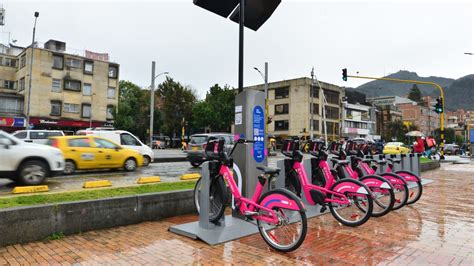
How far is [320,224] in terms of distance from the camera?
6.25 meters

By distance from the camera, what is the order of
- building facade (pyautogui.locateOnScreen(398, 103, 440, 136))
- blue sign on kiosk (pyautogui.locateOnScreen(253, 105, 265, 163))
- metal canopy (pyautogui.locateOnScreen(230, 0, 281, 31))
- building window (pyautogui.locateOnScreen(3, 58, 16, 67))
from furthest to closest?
building facade (pyautogui.locateOnScreen(398, 103, 440, 136)) < building window (pyautogui.locateOnScreen(3, 58, 16, 67)) < metal canopy (pyautogui.locateOnScreen(230, 0, 281, 31)) < blue sign on kiosk (pyautogui.locateOnScreen(253, 105, 265, 163))

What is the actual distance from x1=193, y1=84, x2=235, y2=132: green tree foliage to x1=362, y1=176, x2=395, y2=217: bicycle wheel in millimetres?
41613

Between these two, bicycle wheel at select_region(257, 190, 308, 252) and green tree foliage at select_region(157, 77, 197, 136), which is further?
green tree foliage at select_region(157, 77, 197, 136)

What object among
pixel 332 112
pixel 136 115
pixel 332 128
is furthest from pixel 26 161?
pixel 332 128

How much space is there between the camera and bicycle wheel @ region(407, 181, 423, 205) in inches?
314

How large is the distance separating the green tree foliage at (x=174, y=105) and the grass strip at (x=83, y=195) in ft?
144

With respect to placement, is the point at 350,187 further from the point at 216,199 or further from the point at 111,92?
the point at 111,92

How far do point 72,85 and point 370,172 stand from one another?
45028 mm

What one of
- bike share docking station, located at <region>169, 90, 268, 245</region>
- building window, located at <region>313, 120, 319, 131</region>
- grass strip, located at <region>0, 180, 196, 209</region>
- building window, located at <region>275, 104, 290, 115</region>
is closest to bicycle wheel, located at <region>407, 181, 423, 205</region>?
bike share docking station, located at <region>169, 90, 268, 245</region>

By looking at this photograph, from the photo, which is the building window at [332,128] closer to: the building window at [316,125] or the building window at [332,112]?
the building window at [332,112]

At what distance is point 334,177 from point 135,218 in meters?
3.80

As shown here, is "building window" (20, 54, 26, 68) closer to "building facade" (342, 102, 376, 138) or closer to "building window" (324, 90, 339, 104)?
"building window" (324, 90, 339, 104)

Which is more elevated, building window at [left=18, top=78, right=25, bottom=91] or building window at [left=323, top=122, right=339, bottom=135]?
building window at [left=18, top=78, right=25, bottom=91]

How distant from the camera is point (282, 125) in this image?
6062cm
